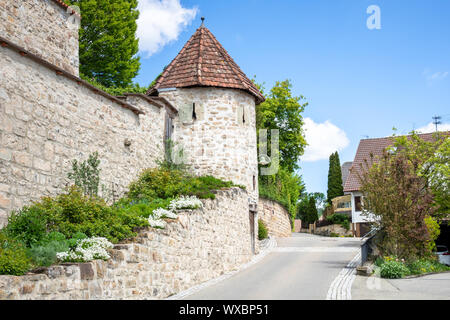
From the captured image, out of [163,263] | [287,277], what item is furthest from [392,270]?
[163,263]

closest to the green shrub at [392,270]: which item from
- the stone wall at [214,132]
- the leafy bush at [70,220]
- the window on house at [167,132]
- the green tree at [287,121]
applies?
the stone wall at [214,132]

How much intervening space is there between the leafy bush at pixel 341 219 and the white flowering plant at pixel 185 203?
3088cm

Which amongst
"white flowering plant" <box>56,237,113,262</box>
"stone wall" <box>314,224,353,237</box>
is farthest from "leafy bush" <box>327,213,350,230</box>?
"white flowering plant" <box>56,237,113,262</box>

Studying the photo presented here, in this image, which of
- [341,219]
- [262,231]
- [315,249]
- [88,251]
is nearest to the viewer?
[88,251]

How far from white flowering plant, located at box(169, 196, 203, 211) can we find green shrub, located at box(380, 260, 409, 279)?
641cm

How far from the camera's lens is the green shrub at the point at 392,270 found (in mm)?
15758

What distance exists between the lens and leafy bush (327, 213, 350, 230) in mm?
43844

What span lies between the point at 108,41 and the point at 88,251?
76.7 feet

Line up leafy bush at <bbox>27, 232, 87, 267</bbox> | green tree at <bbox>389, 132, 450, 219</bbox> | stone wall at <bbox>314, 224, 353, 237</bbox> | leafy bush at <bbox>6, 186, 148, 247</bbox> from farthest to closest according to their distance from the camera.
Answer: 1. stone wall at <bbox>314, 224, 353, 237</bbox>
2. green tree at <bbox>389, 132, 450, 219</bbox>
3. leafy bush at <bbox>6, 186, 148, 247</bbox>
4. leafy bush at <bbox>27, 232, 87, 267</bbox>

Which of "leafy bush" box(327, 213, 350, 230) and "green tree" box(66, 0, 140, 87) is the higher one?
"green tree" box(66, 0, 140, 87)

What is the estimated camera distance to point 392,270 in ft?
51.6

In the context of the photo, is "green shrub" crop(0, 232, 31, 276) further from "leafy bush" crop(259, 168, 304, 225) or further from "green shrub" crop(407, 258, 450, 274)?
"leafy bush" crop(259, 168, 304, 225)

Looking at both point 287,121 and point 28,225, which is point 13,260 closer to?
point 28,225
